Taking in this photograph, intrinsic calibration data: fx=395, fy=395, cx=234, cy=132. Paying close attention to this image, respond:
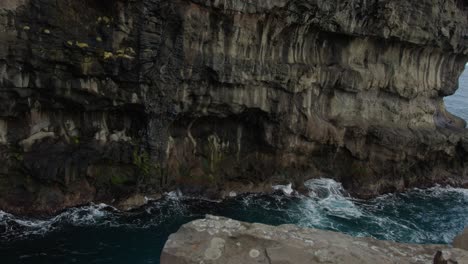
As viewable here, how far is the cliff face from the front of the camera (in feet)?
73.8

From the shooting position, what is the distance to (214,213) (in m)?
25.3

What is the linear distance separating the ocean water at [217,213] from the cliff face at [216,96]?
144cm

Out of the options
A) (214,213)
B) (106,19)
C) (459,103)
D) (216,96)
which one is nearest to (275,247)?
(214,213)

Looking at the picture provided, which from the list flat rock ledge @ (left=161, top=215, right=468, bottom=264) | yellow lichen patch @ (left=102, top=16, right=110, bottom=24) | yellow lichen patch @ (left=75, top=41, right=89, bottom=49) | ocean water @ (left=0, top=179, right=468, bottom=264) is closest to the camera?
flat rock ledge @ (left=161, top=215, right=468, bottom=264)

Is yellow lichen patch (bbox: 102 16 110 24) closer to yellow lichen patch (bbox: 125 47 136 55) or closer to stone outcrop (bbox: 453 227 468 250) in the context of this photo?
yellow lichen patch (bbox: 125 47 136 55)

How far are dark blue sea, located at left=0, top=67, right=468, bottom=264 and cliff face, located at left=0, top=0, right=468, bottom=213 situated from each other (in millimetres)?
1481

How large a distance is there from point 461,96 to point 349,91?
55046 mm

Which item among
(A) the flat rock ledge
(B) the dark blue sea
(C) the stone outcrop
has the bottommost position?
(B) the dark blue sea

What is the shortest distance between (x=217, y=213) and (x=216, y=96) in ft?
25.1

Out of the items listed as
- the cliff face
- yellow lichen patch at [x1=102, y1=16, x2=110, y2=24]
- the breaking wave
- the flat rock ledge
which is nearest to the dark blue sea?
the breaking wave

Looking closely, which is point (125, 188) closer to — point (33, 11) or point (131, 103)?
point (131, 103)

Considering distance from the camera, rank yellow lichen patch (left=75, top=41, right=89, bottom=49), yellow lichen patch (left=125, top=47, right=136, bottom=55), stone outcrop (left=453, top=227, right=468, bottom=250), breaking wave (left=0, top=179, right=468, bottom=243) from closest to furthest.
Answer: stone outcrop (left=453, top=227, right=468, bottom=250) → yellow lichen patch (left=75, top=41, right=89, bottom=49) → breaking wave (left=0, top=179, right=468, bottom=243) → yellow lichen patch (left=125, top=47, right=136, bottom=55)

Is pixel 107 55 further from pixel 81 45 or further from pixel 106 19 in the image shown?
pixel 106 19

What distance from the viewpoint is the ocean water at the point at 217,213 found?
806 inches
